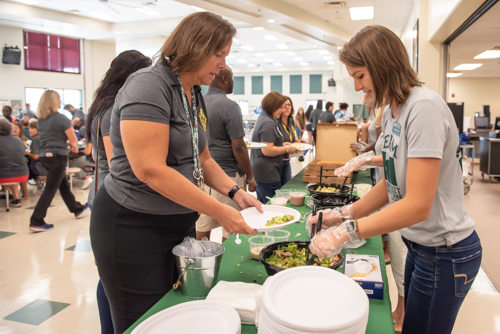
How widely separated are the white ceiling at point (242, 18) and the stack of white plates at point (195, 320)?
21.7 feet

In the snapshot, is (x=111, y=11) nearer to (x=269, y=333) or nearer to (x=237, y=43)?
(x=237, y=43)

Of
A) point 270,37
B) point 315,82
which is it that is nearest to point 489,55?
point 270,37

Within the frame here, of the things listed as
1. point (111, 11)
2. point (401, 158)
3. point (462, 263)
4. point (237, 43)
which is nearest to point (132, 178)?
point (401, 158)

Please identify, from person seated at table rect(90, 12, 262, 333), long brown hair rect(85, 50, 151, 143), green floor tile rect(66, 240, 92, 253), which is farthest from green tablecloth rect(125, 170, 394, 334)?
green floor tile rect(66, 240, 92, 253)

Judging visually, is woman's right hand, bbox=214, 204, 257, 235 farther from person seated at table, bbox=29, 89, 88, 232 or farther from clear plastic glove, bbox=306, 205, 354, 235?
person seated at table, bbox=29, 89, 88, 232

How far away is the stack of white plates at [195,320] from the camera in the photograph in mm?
895

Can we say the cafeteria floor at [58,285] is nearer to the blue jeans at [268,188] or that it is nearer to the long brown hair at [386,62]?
the blue jeans at [268,188]

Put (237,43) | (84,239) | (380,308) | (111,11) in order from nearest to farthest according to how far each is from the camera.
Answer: (380,308), (84,239), (111,11), (237,43)

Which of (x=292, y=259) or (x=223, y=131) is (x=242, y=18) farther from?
(x=292, y=259)

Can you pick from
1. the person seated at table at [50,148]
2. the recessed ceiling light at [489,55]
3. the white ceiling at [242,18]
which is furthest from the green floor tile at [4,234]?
the recessed ceiling light at [489,55]

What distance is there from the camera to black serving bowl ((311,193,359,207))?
6.88ft

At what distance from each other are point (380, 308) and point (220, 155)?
2.11 metres

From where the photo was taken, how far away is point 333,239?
1219 mm

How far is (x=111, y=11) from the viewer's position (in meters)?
10.0
